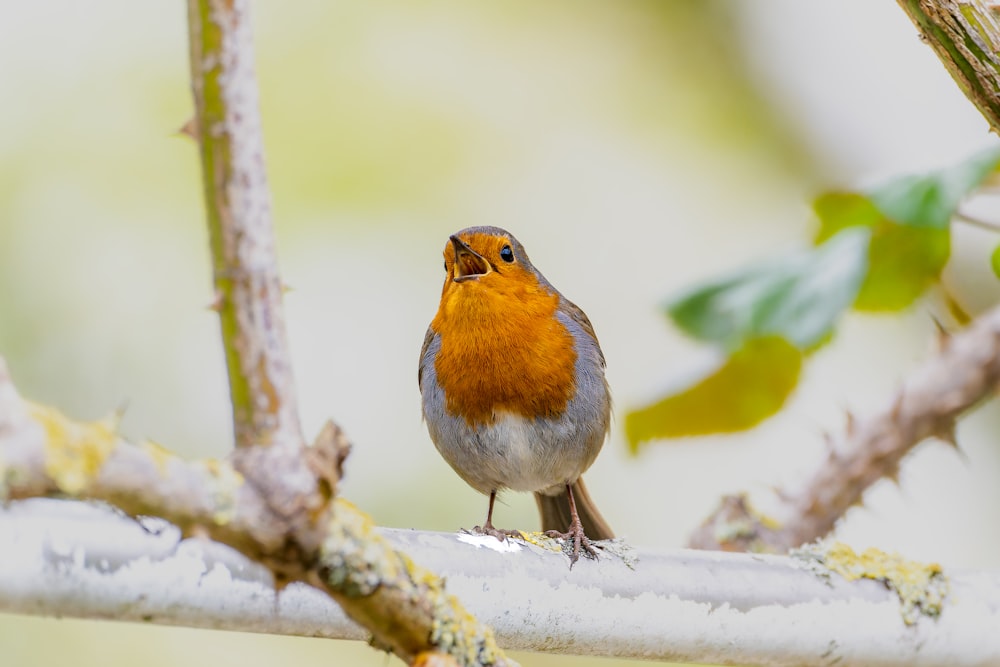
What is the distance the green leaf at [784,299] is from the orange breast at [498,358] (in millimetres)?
549

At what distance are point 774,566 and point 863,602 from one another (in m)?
0.25

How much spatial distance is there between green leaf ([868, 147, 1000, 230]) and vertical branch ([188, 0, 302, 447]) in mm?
2401

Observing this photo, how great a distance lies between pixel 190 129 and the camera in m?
1.26

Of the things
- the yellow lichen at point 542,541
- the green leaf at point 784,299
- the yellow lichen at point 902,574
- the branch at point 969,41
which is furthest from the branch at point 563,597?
the branch at point 969,41

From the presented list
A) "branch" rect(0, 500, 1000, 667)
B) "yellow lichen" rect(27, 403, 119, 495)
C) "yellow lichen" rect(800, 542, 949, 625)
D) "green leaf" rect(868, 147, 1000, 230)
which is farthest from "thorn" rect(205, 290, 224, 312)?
"green leaf" rect(868, 147, 1000, 230)

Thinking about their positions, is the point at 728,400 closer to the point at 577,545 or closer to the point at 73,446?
the point at 577,545

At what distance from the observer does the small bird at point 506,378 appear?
3408 mm

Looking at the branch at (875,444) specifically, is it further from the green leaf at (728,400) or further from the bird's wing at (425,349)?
the bird's wing at (425,349)

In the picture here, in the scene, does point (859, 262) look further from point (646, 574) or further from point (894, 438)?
point (646, 574)

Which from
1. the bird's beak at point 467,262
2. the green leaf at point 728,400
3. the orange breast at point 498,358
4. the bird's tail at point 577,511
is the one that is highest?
the bird's beak at point 467,262

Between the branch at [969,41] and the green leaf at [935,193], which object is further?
the green leaf at [935,193]

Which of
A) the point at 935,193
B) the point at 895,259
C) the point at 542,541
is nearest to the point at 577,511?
the point at 542,541

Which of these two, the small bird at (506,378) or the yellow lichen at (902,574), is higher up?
the small bird at (506,378)

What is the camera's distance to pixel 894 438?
3.74 m
